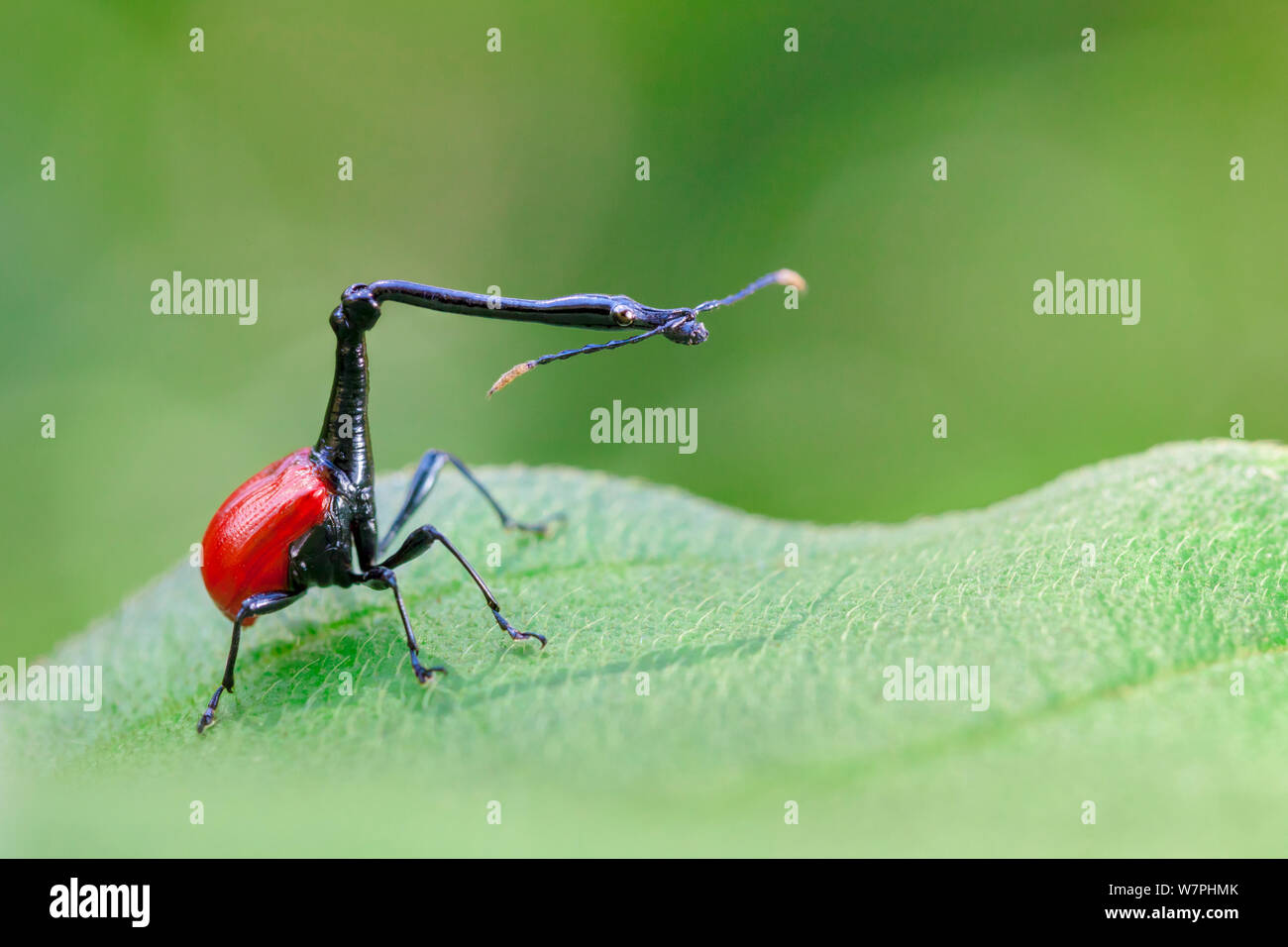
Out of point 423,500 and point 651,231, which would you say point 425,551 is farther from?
point 651,231

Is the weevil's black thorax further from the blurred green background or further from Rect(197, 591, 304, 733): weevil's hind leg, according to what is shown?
the blurred green background

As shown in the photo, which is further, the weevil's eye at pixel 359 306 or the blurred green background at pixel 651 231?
the blurred green background at pixel 651 231

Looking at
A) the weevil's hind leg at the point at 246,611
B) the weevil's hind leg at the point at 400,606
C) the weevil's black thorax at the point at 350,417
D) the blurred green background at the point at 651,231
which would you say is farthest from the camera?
the blurred green background at the point at 651,231

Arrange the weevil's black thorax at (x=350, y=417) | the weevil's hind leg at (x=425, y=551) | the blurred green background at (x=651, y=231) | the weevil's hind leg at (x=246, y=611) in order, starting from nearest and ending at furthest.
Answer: the weevil's hind leg at (x=246, y=611)
the weevil's hind leg at (x=425, y=551)
the weevil's black thorax at (x=350, y=417)
the blurred green background at (x=651, y=231)

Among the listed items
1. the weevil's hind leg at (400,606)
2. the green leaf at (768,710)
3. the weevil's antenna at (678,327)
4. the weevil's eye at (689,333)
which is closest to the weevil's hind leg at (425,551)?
the weevil's hind leg at (400,606)

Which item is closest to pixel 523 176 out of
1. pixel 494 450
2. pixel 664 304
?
pixel 664 304

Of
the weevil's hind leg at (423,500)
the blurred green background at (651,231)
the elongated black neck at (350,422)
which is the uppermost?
the blurred green background at (651,231)

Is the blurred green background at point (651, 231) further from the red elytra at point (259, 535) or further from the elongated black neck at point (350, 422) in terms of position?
the red elytra at point (259, 535)
